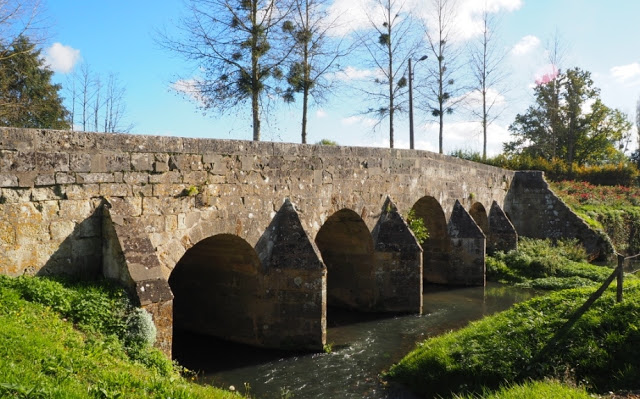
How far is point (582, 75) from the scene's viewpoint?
39.2 m

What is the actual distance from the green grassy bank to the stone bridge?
2416 mm

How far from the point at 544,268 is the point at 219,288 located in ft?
38.8

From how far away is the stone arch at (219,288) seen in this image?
384 inches

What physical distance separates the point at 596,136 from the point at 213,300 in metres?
37.4

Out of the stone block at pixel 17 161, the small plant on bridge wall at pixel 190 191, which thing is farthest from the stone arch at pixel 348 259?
the stone block at pixel 17 161

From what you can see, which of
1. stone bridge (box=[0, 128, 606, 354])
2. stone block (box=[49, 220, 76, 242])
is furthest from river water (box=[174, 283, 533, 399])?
stone block (box=[49, 220, 76, 242])

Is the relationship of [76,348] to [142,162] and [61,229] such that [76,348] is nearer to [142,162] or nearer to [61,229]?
[61,229]

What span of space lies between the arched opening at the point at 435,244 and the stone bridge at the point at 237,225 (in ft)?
0.12

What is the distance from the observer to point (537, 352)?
24.7 feet

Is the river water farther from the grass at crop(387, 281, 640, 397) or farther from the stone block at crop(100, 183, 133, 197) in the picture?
the stone block at crop(100, 183, 133, 197)

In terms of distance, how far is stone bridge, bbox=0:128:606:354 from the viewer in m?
6.52

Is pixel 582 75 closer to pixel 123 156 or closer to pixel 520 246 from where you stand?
pixel 520 246

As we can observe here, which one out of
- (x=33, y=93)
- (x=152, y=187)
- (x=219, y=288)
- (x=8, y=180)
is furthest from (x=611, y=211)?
(x=33, y=93)

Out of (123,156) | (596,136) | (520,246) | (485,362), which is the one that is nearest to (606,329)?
(485,362)
